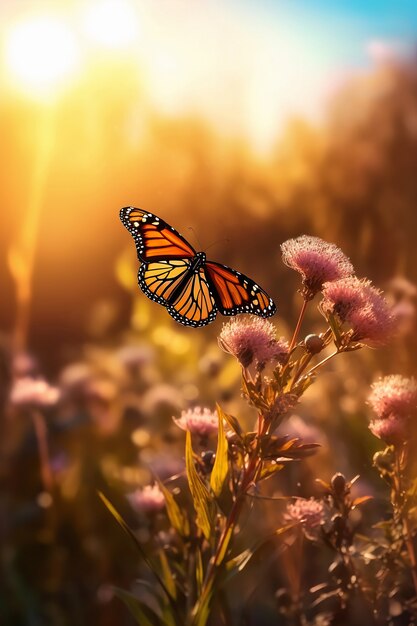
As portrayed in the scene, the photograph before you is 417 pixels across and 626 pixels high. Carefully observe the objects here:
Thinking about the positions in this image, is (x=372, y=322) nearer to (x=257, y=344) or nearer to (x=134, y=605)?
(x=257, y=344)

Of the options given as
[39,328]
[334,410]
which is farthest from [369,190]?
[39,328]

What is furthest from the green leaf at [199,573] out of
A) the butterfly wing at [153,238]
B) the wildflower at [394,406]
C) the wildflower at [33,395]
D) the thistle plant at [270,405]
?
the wildflower at [33,395]

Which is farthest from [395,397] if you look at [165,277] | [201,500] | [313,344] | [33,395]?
[33,395]

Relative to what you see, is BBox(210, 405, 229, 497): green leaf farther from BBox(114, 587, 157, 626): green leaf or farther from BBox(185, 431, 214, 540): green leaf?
BBox(114, 587, 157, 626): green leaf

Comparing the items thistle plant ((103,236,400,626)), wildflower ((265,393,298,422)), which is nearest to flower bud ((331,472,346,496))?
thistle plant ((103,236,400,626))

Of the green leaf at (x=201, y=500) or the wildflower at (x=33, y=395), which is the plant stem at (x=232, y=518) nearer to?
the green leaf at (x=201, y=500)

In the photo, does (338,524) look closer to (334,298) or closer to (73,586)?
(334,298)
